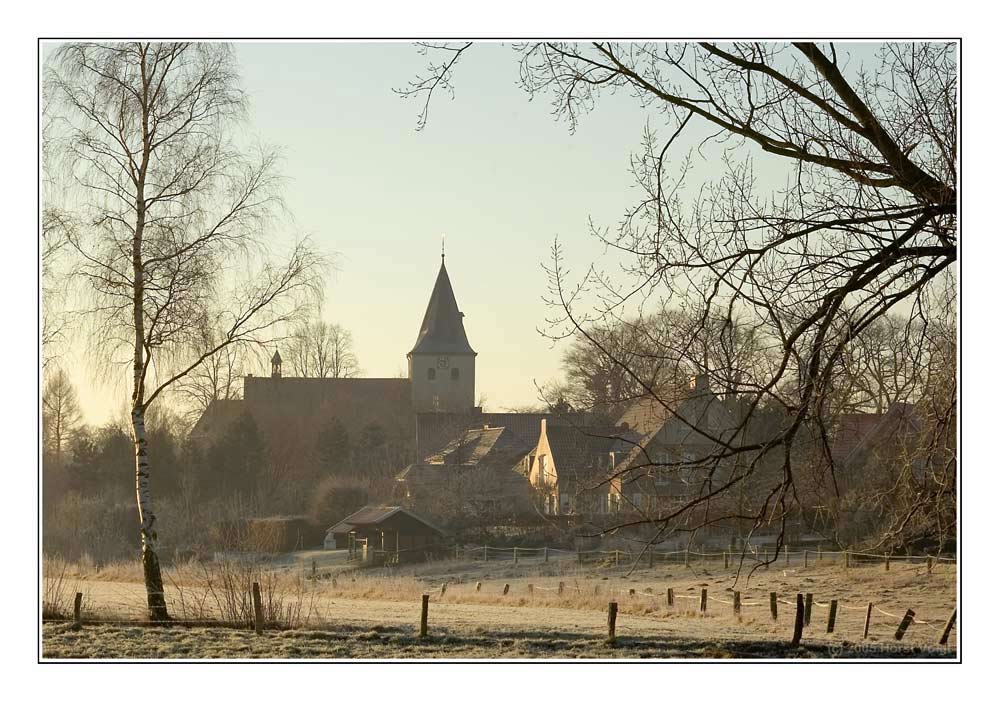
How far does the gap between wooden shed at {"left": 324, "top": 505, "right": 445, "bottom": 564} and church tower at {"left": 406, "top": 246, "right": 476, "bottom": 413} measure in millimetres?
4782

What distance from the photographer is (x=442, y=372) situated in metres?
39.7

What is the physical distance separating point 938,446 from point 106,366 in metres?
8.81

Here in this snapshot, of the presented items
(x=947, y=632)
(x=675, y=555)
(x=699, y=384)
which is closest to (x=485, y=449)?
(x=675, y=555)

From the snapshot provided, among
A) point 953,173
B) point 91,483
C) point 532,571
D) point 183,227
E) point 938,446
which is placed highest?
point 183,227

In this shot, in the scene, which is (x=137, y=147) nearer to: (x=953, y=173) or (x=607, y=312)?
(x=607, y=312)

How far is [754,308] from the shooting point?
5715 mm

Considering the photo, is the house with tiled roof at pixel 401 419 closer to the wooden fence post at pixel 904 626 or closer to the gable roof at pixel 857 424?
the wooden fence post at pixel 904 626

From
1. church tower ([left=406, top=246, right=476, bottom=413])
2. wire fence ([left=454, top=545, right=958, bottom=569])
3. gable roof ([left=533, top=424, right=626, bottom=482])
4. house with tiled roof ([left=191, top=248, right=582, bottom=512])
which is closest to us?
wire fence ([left=454, top=545, right=958, bottom=569])

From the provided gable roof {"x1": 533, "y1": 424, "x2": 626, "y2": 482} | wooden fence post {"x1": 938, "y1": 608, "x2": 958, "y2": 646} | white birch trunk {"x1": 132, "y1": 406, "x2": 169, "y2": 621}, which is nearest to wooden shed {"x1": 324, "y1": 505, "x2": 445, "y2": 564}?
gable roof {"x1": 533, "y1": 424, "x2": 626, "y2": 482}

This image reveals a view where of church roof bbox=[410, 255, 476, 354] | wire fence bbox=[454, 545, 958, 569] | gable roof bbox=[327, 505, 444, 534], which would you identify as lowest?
wire fence bbox=[454, 545, 958, 569]

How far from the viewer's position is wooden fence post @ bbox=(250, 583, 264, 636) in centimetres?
1016

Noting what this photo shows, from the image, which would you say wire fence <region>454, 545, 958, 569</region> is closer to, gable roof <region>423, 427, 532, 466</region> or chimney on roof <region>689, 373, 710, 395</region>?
gable roof <region>423, 427, 532, 466</region>

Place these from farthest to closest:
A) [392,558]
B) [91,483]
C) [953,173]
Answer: [392,558], [91,483], [953,173]
